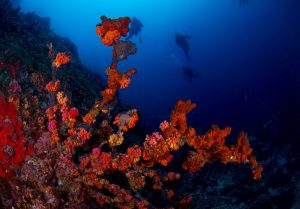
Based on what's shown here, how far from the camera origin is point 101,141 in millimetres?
3963

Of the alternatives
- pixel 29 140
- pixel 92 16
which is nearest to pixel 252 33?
pixel 29 140

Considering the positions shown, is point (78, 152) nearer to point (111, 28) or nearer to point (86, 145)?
point (86, 145)

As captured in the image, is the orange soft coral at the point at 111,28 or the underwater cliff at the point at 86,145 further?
the orange soft coral at the point at 111,28

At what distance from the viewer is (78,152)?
393 cm

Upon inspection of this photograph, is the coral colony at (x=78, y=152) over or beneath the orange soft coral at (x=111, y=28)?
beneath

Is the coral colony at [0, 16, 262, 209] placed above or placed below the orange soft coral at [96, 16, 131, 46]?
below

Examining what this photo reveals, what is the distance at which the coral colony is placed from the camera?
10.1ft

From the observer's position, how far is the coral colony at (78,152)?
3090 mm

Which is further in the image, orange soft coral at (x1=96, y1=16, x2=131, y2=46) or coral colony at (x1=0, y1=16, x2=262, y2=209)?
orange soft coral at (x1=96, y1=16, x2=131, y2=46)

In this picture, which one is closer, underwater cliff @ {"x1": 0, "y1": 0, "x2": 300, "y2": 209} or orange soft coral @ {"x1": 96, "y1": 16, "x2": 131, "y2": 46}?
underwater cliff @ {"x1": 0, "y1": 0, "x2": 300, "y2": 209}

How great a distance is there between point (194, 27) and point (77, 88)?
3980 inches

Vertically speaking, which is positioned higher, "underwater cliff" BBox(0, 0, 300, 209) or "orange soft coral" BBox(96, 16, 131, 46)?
"orange soft coral" BBox(96, 16, 131, 46)

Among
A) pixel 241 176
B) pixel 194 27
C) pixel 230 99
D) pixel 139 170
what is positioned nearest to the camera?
pixel 139 170

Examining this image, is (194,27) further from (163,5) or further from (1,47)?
(1,47)
